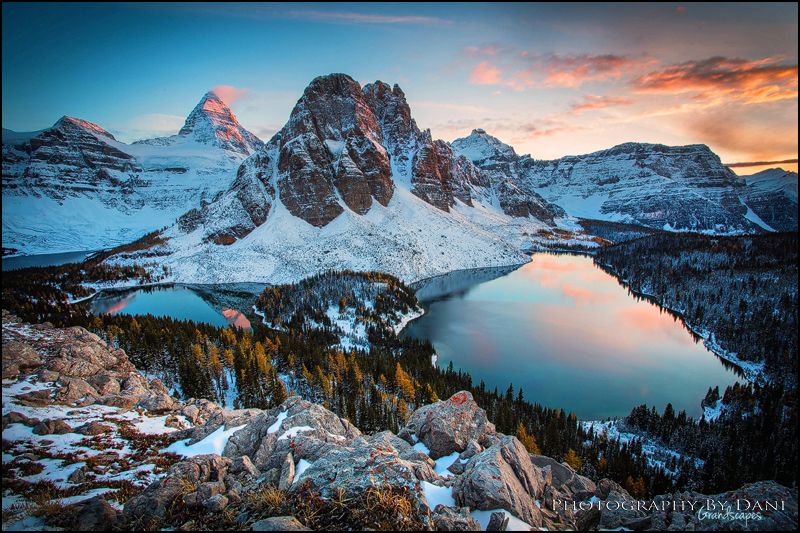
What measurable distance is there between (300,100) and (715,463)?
522 feet

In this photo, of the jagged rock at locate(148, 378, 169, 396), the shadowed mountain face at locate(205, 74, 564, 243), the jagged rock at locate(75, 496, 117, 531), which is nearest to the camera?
the jagged rock at locate(75, 496, 117, 531)

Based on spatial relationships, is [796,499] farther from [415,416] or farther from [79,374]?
[79,374]

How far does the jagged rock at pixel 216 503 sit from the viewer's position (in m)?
8.15

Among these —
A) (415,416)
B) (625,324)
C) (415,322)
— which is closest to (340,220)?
(415,322)

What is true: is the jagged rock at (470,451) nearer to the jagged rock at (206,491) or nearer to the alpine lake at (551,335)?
the jagged rock at (206,491)

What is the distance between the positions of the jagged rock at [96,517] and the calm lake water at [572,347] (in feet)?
130

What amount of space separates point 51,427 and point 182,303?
75.3 metres

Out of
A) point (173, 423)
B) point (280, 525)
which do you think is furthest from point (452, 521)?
point (173, 423)

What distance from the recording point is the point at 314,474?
8953mm

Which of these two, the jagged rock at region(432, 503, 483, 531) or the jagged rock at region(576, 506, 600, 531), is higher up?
the jagged rock at region(432, 503, 483, 531)

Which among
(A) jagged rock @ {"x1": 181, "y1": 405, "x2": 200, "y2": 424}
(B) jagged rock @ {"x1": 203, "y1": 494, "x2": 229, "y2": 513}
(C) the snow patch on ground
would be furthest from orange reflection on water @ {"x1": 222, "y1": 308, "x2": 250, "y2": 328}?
(B) jagged rock @ {"x1": 203, "y1": 494, "x2": 229, "y2": 513}

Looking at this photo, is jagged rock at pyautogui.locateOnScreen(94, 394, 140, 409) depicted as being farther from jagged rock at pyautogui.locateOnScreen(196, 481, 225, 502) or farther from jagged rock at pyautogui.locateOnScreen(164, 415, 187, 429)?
jagged rock at pyautogui.locateOnScreen(196, 481, 225, 502)

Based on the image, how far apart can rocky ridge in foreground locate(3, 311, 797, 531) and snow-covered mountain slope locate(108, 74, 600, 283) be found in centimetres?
7977

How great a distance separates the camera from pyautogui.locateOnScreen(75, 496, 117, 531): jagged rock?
741cm
